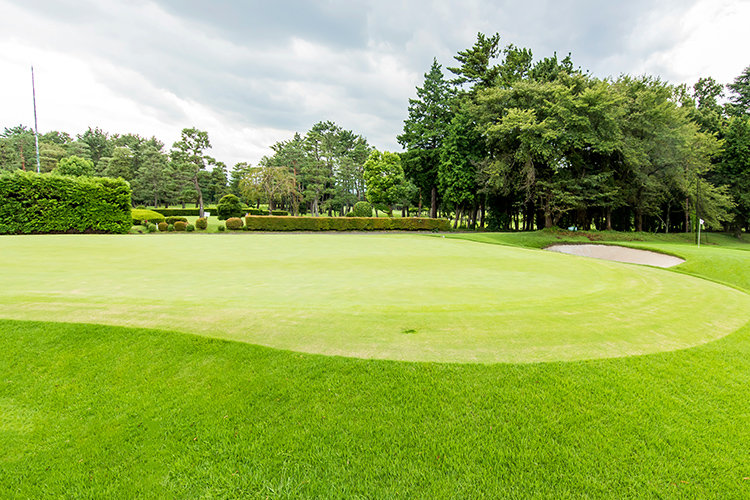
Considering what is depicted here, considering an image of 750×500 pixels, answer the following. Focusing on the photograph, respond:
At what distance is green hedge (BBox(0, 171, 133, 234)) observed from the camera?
22.4 meters

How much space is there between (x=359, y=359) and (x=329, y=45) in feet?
64.6

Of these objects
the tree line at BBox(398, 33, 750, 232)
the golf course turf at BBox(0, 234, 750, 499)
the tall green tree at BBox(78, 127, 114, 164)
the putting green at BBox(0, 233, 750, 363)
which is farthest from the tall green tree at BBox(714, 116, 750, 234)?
the tall green tree at BBox(78, 127, 114, 164)

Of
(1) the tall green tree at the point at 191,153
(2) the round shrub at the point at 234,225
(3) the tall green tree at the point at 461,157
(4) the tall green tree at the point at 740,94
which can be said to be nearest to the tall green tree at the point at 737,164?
(4) the tall green tree at the point at 740,94

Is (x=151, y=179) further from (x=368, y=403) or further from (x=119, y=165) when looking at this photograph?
(x=368, y=403)

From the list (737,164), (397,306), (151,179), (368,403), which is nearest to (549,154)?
(737,164)

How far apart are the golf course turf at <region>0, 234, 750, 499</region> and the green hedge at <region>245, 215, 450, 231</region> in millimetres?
24775

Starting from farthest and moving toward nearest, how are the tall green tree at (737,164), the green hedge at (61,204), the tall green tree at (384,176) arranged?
the tall green tree at (384,176)
the tall green tree at (737,164)
the green hedge at (61,204)

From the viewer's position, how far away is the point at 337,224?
30.3 metres

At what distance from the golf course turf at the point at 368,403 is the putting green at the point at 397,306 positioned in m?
0.05

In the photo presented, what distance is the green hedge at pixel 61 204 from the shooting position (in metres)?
22.4

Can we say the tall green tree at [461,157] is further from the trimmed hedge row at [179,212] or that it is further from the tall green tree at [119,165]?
the tall green tree at [119,165]

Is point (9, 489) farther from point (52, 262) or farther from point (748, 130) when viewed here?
point (748, 130)

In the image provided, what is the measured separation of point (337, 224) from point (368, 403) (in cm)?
2816

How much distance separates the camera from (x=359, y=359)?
314cm
